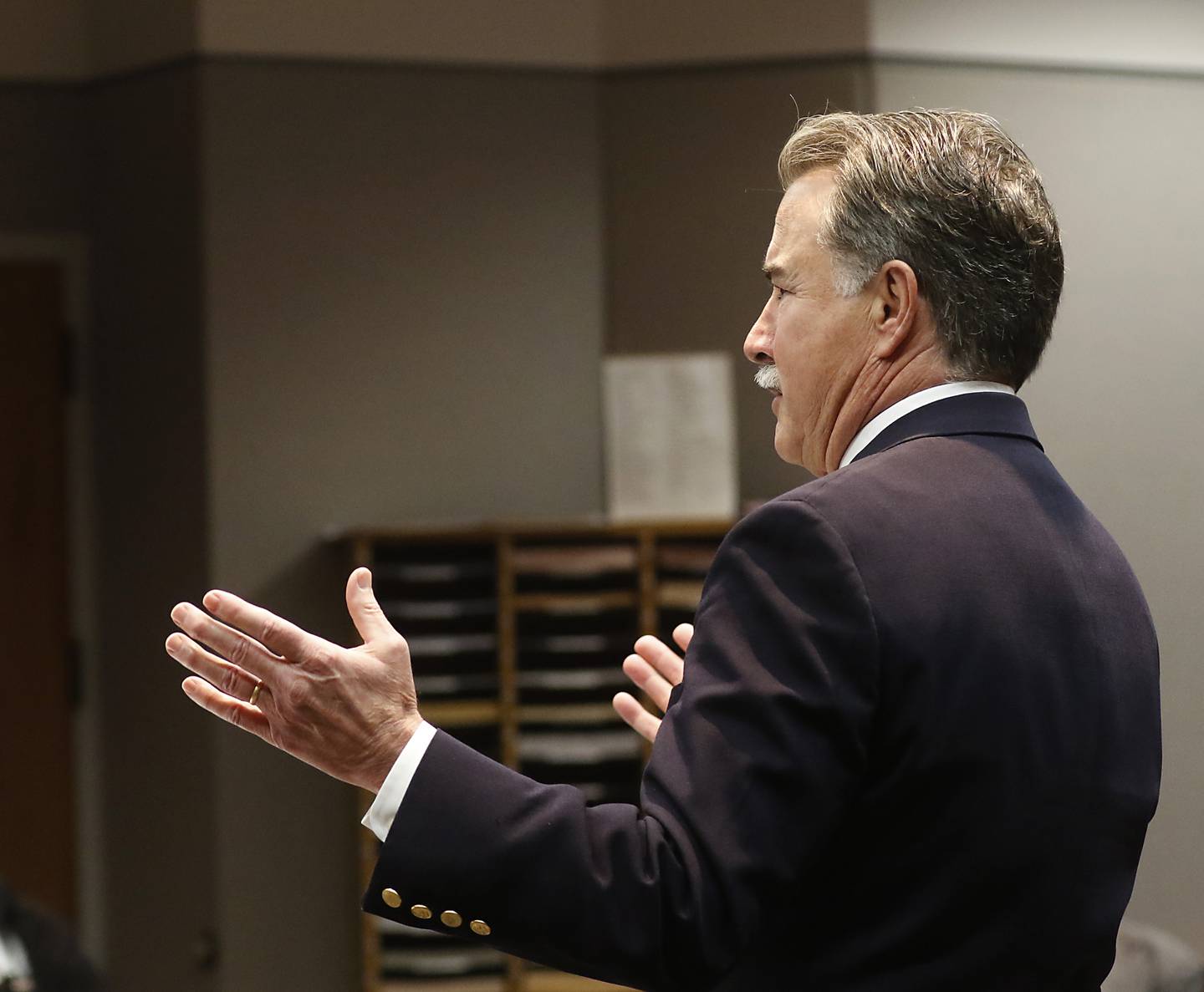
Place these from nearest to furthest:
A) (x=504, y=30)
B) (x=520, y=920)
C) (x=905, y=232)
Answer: (x=520, y=920)
(x=905, y=232)
(x=504, y=30)

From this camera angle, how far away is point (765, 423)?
355cm

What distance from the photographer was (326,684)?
1007 millimetres

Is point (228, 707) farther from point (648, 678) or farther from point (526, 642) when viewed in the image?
point (526, 642)

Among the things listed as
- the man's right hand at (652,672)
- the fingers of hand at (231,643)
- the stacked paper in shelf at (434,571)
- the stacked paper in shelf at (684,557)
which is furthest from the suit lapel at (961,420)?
the stacked paper in shelf at (434,571)

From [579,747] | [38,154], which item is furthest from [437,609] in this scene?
[38,154]

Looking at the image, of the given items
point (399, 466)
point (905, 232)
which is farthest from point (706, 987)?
point (399, 466)

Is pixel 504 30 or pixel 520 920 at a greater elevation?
pixel 504 30

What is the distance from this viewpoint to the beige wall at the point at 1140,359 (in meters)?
3.54

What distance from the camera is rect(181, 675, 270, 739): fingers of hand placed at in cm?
109

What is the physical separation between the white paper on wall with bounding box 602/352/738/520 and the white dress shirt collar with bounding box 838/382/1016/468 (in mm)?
2226

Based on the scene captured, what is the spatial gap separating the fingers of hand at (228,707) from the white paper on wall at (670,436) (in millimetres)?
2324

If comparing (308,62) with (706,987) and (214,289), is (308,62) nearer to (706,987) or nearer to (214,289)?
(214,289)

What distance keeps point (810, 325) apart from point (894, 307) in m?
0.07

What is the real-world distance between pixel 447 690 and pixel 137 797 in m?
0.89
